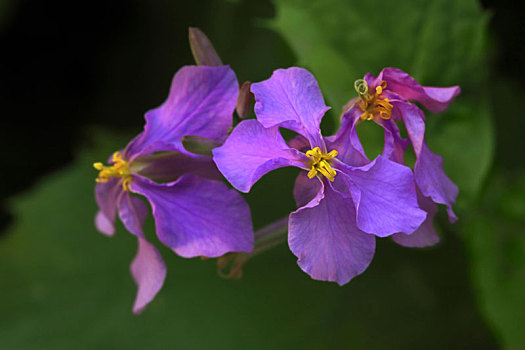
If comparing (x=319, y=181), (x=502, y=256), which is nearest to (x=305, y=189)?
(x=319, y=181)

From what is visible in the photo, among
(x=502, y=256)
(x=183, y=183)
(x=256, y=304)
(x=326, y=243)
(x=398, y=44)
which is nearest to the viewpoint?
(x=326, y=243)

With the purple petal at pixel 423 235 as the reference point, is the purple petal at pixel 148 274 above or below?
below

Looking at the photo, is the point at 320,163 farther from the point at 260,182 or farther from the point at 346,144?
the point at 260,182

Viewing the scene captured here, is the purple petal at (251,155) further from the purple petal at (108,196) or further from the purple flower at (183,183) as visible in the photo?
the purple petal at (108,196)

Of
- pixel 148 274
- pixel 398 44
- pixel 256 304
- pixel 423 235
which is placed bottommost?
pixel 256 304

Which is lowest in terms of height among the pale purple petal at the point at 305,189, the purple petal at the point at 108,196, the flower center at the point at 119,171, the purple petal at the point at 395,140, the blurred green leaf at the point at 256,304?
the blurred green leaf at the point at 256,304

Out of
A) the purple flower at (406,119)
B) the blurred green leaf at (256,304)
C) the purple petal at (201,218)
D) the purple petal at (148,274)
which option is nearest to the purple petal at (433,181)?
the purple flower at (406,119)
